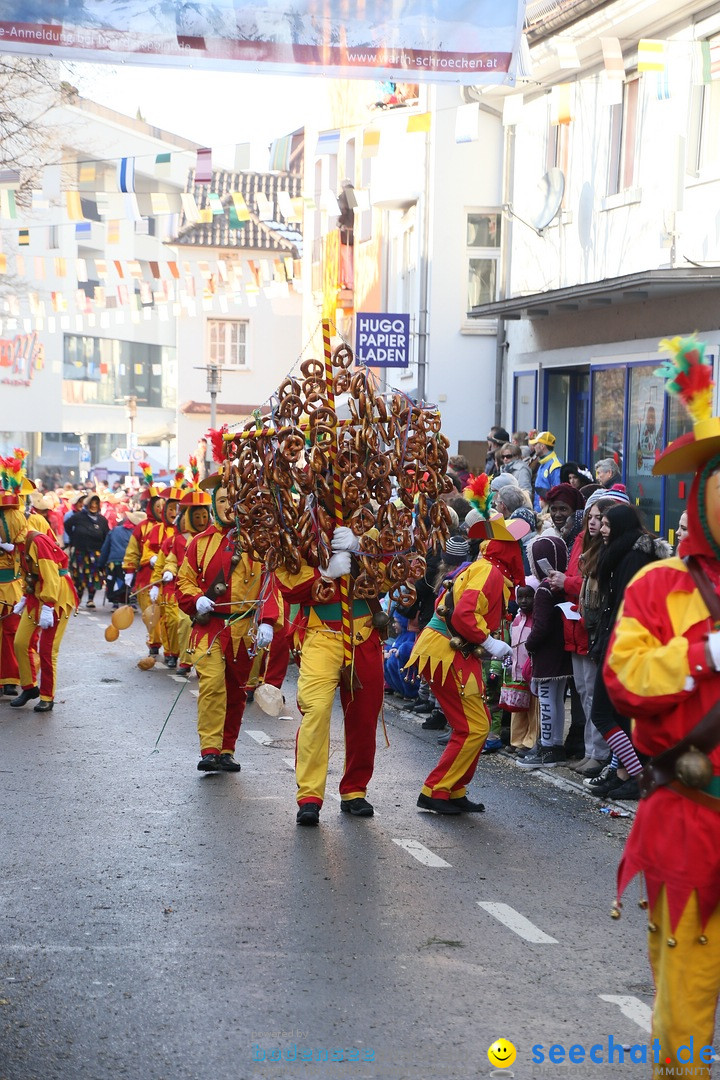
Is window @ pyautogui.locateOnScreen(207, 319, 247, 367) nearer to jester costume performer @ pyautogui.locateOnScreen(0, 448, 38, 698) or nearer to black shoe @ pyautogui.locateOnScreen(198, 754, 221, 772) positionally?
jester costume performer @ pyautogui.locateOnScreen(0, 448, 38, 698)

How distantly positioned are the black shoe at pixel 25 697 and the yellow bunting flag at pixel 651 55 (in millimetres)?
7888

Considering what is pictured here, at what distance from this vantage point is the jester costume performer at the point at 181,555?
10.4 m

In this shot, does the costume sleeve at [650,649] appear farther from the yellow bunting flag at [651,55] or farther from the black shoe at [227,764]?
the yellow bunting flag at [651,55]

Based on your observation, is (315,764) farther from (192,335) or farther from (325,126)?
(192,335)

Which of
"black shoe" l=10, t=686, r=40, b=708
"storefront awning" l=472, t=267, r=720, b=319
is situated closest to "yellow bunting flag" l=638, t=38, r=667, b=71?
"storefront awning" l=472, t=267, r=720, b=319

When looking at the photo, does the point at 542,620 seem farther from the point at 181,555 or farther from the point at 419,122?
the point at 419,122

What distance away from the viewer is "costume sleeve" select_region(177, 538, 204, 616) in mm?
9344

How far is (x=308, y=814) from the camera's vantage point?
7609mm

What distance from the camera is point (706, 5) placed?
14281 millimetres

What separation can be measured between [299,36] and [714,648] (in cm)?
504

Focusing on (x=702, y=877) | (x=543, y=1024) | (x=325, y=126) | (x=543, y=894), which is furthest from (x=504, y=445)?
(x=325, y=126)

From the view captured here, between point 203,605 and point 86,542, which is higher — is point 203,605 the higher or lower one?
the higher one

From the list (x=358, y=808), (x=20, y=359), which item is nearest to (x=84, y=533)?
(x=358, y=808)

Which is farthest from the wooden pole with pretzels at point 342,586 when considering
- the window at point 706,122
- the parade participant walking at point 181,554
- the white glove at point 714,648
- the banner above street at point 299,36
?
the window at point 706,122
